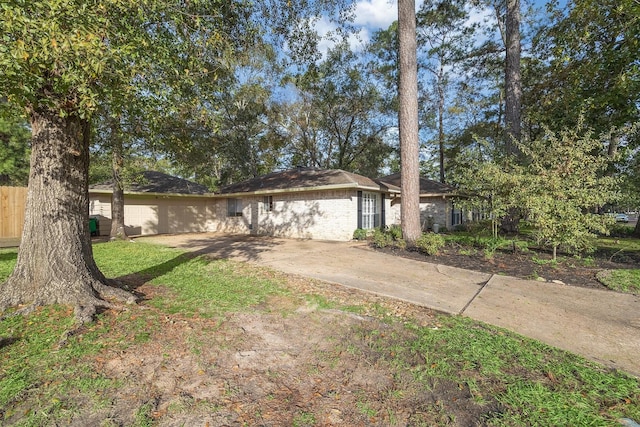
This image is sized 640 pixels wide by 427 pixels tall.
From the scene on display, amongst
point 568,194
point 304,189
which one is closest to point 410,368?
point 568,194

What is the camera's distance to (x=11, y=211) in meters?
11.5

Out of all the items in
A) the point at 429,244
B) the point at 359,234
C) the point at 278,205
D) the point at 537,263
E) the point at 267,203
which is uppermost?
the point at 267,203

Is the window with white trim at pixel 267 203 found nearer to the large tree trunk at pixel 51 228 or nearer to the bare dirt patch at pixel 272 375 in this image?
the large tree trunk at pixel 51 228

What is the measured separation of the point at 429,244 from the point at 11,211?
16.0 m

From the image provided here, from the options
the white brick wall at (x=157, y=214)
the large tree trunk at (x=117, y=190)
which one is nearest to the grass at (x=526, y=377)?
the large tree trunk at (x=117, y=190)

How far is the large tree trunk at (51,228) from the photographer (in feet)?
12.6

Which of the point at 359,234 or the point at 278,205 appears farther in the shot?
the point at 278,205

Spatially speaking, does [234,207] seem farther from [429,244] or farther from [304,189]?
[429,244]

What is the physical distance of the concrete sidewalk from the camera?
3.34 meters

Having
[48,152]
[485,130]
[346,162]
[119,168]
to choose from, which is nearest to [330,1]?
[48,152]

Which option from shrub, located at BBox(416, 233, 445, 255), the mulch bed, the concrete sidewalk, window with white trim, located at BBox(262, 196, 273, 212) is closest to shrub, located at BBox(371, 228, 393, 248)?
the mulch bed

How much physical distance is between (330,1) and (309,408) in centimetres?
801

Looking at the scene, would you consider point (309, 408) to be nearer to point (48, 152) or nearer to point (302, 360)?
point (302, 360)

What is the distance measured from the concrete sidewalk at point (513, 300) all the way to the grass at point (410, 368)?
1.47ft
